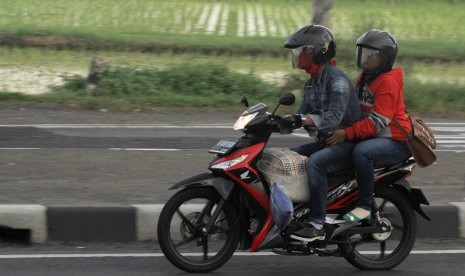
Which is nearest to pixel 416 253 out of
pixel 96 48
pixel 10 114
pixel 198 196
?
pixel 198 196

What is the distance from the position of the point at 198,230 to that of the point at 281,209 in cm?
56

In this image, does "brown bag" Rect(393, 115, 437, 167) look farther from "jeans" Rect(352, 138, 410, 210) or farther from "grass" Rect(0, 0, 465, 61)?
"grass" Rect(0, 0, 465, 61)

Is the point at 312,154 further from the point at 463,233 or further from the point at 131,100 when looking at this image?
the point at 131,100

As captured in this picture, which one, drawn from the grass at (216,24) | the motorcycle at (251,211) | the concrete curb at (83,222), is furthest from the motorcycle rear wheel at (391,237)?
the grass at (216,24)

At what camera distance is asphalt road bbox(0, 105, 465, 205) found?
8.16 meters

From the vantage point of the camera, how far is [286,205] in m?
6.15

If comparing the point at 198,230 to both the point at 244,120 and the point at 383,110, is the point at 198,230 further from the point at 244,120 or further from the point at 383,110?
the point at 383,110

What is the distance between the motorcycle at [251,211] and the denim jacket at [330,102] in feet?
0.90

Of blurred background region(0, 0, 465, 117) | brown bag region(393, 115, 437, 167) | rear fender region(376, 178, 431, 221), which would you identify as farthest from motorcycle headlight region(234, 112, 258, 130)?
blurred background region(0, 0, 465, 117)

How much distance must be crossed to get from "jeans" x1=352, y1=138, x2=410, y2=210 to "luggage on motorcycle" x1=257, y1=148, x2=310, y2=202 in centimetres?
33

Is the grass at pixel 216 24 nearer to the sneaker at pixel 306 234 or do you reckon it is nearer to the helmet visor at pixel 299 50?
the helmet visor at pixel 299 50

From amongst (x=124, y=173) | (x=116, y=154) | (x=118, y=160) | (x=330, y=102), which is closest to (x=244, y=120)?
(x=330, y=102)

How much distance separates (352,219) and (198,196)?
38.0 inches

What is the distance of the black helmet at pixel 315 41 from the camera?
6.27 metres
